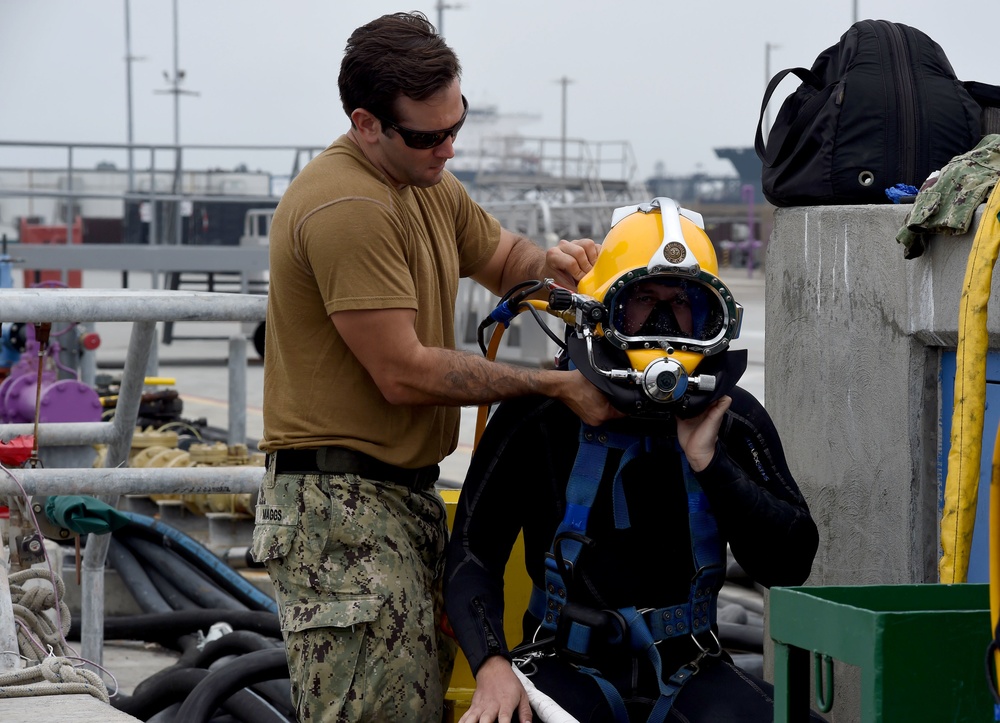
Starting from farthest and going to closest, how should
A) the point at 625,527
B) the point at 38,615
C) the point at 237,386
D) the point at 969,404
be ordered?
the point at 237,386 < the point at 38,615 < the point at 625,527 < the point at 969,404

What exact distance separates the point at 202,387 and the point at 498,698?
13836 mm

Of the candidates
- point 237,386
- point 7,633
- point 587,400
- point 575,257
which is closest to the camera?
point 587,400

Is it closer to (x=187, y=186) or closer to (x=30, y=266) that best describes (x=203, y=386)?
(x=30, y=266)

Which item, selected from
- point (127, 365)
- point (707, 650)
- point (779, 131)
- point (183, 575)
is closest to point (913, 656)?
point (707, 650)

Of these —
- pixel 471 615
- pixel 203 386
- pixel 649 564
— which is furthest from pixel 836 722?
pixel 203 386

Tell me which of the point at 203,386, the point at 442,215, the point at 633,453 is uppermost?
the point at 442,215

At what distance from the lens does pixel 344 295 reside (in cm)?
270

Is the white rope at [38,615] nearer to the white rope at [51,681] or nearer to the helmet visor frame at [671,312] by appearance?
the white rope at [51,681]

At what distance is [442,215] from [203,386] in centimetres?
1342

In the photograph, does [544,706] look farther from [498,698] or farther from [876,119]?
[876,119]

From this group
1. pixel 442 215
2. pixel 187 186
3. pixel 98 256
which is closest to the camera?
pixel 442 215

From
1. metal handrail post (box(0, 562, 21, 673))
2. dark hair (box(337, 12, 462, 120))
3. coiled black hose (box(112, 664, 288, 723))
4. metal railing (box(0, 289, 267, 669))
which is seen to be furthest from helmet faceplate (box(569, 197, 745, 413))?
coiled black hose (box(112, 664, 288, 723))

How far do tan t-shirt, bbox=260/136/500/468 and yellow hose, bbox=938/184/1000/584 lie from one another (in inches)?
44.6

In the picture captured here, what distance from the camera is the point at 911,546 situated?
3.22m
